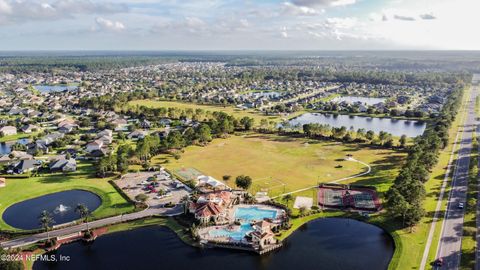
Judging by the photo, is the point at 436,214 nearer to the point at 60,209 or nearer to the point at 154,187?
the point at 154,187

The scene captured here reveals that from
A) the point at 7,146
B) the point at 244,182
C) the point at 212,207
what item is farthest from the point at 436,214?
the point at 7,146

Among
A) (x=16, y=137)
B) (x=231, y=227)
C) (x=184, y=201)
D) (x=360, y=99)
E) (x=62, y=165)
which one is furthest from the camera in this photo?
(x=360, y=99)

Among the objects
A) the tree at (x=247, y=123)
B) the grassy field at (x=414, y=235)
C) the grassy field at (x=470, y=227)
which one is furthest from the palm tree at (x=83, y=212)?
the tree at (x=247, y=123)

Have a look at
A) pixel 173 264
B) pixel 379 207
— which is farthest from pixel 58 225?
pixel 379 207

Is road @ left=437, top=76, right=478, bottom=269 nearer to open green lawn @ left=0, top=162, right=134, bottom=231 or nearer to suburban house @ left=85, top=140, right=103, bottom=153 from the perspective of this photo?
open green lawn @ left=0, top=162, right=134, bottom=231

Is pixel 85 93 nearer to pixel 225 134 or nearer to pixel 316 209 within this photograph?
pixel 225 134

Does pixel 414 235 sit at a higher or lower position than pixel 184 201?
lower

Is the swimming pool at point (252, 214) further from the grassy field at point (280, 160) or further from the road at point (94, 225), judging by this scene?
the road at point (94, 225)

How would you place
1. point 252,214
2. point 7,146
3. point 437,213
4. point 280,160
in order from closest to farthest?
point 437,213, point 252,214, point 280,160, point 7,146
